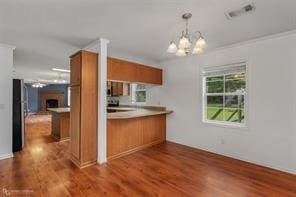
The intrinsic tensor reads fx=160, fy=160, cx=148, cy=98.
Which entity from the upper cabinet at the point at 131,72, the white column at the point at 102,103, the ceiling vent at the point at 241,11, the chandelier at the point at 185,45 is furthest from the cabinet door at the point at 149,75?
the ceiling vent at the point at 241,11

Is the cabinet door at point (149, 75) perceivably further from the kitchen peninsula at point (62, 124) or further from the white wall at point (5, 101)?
the white wall at point (5, 101)

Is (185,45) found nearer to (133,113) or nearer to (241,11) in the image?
(241,11)

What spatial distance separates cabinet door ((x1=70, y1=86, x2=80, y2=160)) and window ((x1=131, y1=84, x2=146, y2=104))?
2.77 meters

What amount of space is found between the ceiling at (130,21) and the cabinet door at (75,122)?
1.07 metres

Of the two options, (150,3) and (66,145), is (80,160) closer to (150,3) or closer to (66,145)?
(66,145)

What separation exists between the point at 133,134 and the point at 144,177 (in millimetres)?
1378

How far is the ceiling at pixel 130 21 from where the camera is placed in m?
1.98

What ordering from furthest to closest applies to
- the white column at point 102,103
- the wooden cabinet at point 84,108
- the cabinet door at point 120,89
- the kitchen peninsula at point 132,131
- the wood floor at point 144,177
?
1. the cabinet door at point 120,89
2. the kitchen peninsula at point 132,131
3. the white column at point 102,103
4. the wooden cabinet at point 84,108
5. the wood floor at point 144,177

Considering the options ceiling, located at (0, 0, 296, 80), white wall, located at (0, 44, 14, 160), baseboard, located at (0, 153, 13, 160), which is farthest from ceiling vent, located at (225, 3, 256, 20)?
baseboard, located at (0, 153, 13, 160)

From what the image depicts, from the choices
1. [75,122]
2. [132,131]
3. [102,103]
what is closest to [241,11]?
[102,103]

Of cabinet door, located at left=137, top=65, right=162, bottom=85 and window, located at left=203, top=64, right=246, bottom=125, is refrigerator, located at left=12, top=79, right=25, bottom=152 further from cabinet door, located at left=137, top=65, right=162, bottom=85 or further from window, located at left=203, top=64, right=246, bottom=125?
window, located at left=203, top=64, right=246, bottom=125

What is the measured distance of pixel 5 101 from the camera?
3381mm

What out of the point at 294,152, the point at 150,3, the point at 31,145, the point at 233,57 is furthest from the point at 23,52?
the point at 294,152

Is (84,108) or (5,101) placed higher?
(5,101)
